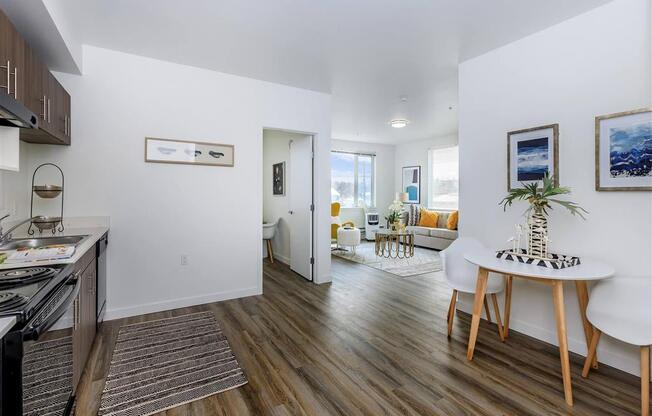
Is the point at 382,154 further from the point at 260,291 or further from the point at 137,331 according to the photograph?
the point at 137,331

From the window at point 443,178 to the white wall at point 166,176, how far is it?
5.01 metres

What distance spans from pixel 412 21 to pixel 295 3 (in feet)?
3.18

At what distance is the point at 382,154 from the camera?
364 inches

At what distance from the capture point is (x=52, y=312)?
125 centimetres

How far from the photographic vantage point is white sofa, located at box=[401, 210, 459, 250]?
692 cm

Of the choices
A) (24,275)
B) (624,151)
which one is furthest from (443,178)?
(24,275)

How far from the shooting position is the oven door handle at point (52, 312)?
1080 millimetres

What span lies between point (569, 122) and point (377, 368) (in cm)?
247

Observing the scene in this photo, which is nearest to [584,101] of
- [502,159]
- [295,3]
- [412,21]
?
[502,159]

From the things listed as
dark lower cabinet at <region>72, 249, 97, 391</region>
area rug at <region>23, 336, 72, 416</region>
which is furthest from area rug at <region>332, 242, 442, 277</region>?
area rug at <region>23, 336, 72, 416</region>

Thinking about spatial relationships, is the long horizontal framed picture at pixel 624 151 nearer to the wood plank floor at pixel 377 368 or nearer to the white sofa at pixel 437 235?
the wood plank floor at pixel 377 368

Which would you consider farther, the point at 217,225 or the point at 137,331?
the point at 217,225

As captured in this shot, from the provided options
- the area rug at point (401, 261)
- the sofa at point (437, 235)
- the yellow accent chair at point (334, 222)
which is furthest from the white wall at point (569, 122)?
A: the yellow accent chair at point (334, 222)

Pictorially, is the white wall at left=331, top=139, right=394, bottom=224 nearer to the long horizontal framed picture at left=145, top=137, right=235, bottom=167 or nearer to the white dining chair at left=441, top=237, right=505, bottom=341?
the long horizontal framed picture at left=145, top=137, right=235, bottom=167
